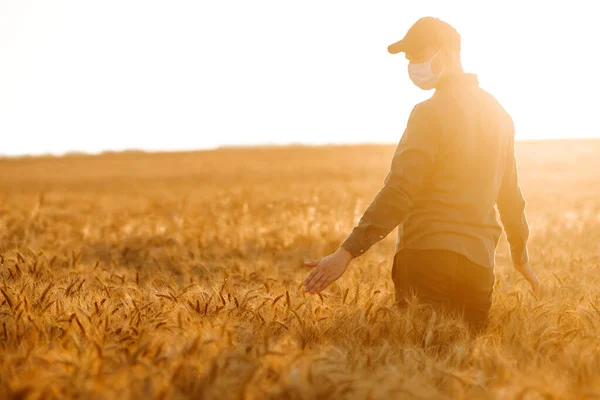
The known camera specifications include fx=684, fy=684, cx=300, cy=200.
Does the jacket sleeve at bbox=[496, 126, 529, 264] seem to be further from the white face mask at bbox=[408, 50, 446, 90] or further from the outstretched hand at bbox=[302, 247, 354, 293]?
the outstretched hand at bbox=[302, 247, 354, 293]

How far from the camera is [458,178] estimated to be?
3695 mm

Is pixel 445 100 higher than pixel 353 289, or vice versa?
pixel 445 100

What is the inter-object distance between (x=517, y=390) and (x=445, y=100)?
1.73 metres

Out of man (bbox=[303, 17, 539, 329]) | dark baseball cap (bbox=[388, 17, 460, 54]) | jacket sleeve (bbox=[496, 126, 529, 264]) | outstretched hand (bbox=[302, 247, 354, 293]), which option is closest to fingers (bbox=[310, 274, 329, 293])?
outstretched hand (bbox=[302, 247, 354, 293])

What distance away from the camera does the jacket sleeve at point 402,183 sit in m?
3.46

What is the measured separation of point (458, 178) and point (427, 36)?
2.54ft

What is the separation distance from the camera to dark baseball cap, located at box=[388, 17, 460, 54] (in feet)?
11.9

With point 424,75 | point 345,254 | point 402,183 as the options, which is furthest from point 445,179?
point 345,254

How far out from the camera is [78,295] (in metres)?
4.03

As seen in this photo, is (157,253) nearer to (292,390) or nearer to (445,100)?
(445,100)

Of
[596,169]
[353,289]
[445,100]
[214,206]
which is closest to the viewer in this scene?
[445,100]

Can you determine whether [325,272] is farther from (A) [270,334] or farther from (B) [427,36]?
(B) [427,36]

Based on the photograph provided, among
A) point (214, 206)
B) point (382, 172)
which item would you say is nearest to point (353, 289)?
point (214, 206)

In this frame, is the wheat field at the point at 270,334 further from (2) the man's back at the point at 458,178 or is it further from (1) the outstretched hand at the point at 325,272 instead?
(2) the man's back at the point at 458,178
